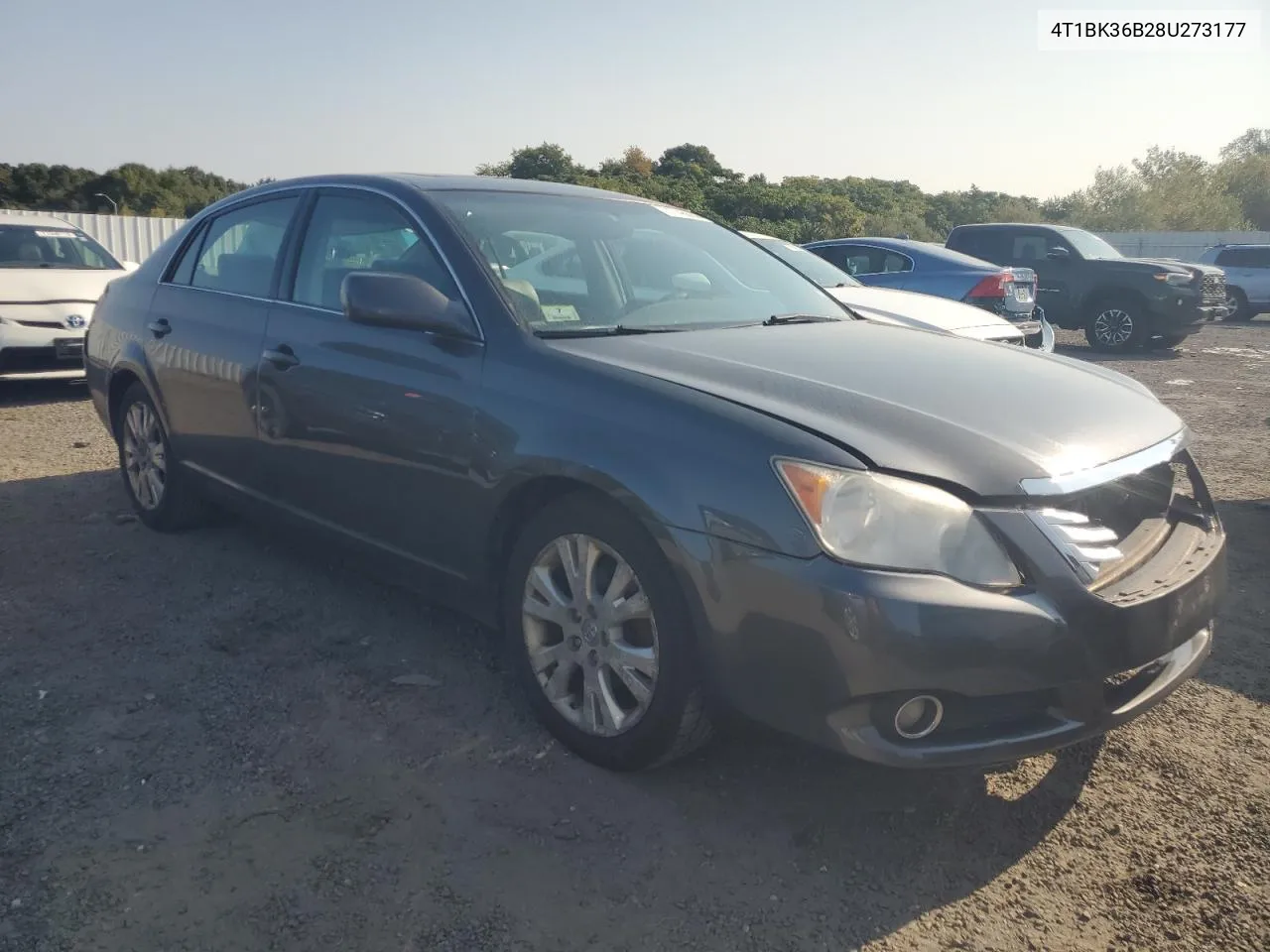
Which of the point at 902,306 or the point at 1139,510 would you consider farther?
the point at 902,306

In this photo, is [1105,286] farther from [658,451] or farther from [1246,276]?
[658,451]

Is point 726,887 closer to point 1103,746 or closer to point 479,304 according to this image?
point 1103,746

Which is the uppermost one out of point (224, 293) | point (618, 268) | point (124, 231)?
point (124, 231)

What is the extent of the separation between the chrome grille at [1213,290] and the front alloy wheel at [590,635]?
14.1 meters

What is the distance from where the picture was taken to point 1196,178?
49156mm

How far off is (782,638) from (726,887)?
60cm

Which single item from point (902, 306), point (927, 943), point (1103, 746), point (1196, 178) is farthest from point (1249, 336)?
point (1196, 178)

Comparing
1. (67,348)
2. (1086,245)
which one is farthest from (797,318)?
(1086,245)

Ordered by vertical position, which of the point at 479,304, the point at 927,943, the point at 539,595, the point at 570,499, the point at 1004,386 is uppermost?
the point at 479,304

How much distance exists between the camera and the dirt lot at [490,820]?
7.71ft

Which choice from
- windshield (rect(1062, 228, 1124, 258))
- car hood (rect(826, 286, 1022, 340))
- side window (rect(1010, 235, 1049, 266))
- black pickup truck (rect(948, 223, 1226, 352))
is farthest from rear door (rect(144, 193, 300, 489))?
windshield (rect(1062, 228, 1124, 258))

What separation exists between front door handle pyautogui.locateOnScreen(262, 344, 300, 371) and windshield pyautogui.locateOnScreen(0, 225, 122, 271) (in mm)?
6803

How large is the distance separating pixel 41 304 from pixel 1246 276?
21.7m

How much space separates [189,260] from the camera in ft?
16.1
